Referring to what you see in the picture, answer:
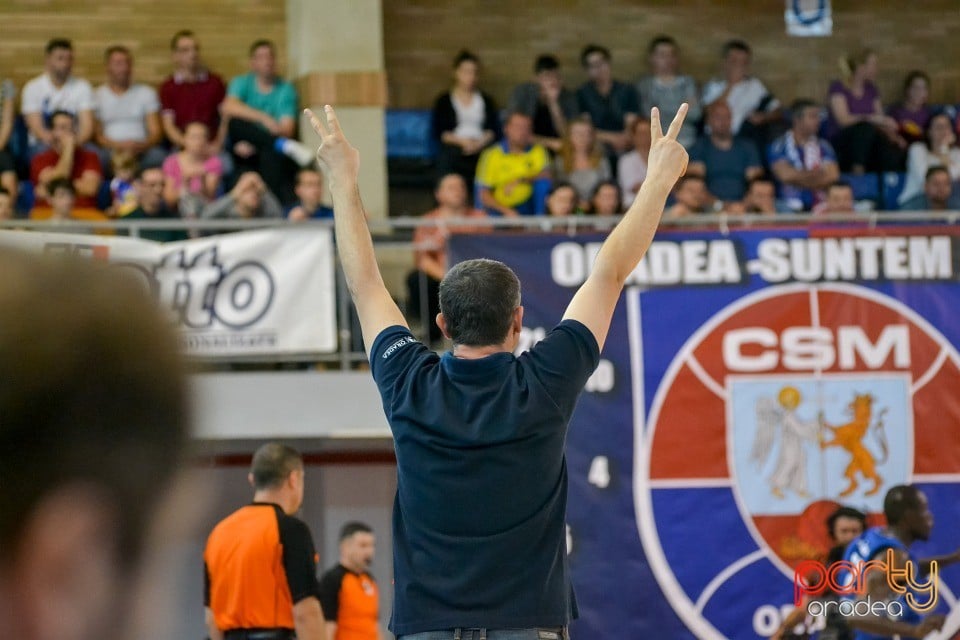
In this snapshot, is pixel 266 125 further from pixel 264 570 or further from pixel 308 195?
pixel 264 570

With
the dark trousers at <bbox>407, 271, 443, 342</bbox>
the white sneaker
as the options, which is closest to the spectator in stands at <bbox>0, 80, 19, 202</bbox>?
the white sneaker

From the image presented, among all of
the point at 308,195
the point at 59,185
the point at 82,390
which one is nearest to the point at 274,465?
the point at 308,195

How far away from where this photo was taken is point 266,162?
1253 centimetres

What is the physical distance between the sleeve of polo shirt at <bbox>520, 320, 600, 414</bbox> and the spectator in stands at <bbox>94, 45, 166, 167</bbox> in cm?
956

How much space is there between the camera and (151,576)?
1217 millimetres

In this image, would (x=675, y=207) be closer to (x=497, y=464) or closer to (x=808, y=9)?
(x=808, y=9)

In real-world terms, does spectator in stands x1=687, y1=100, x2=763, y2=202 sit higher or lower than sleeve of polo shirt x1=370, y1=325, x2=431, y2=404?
higher

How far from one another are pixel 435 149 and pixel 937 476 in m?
6.37

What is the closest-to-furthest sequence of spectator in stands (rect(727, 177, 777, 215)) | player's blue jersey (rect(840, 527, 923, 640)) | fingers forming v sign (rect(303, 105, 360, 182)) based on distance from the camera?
1. fingers forming v sign (rect(303, 105, 360, 182))
2. player's blue jersey (rect(840, 527, 923, 640))
3. spectator in stands (rect(727, 177, 777, 215))

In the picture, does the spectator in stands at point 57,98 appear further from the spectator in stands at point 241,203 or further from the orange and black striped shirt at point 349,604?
the orange and black striped shirt at point 349,604

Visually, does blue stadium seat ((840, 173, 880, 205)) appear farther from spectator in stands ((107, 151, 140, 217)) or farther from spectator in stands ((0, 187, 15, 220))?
spectator in stands ((0, 187, 15, 220))

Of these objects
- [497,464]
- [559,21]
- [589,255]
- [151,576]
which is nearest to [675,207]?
[589,255]

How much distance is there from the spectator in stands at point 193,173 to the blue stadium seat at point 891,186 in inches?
264

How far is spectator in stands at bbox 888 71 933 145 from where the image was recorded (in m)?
14.7
